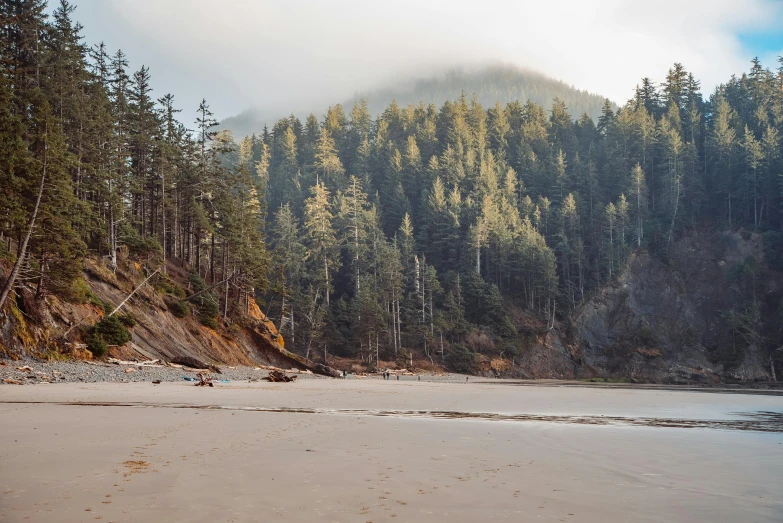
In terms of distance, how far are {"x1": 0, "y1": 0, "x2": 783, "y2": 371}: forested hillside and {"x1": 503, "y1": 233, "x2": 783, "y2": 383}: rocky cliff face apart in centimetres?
95

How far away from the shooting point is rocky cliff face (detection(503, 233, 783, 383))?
75.4 metres

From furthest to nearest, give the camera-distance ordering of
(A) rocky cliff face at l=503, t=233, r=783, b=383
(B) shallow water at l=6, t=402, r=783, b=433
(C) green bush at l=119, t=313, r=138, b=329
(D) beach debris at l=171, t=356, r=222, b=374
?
(A) rocky cliff face at l=503, t=233, r=783, b=383 < (D) beach debris at l=171, t=356, r=222, b=374 < (C) green bush at l=119, t=313, r=138, b=329 < (B) shallow water at l=6, t=402, r=783, b=433

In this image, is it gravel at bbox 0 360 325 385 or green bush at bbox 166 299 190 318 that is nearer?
gravel at bbox 0 360 325 385

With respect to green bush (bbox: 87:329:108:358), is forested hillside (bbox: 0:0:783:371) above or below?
above

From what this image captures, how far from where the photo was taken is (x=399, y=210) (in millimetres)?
107062

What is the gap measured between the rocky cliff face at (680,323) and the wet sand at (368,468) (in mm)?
64108

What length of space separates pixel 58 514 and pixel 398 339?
235ft

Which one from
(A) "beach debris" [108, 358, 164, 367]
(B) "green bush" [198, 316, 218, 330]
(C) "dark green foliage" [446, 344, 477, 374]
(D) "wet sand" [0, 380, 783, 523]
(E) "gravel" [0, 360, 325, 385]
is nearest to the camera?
(D) "wet sand" [0, 380, 783, 523]

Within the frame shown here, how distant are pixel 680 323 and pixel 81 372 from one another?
8032cm

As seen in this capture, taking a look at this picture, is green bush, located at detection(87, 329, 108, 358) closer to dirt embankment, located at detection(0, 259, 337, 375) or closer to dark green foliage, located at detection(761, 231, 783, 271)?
dirt embankment, located at detection(0, 259, 337, 375)

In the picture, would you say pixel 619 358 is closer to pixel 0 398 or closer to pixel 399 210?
pixel 399 210

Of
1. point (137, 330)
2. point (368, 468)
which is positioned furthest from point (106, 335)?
point (368, 468)

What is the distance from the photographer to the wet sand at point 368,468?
592cm

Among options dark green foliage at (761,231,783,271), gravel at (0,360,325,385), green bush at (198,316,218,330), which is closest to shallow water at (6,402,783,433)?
gravel at (0,360,325,385)
